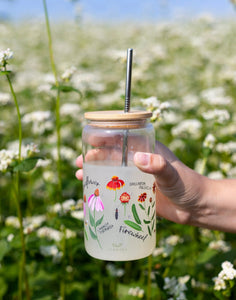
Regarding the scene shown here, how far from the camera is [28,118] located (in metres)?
2.61

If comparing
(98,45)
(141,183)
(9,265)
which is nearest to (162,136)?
(9,265)

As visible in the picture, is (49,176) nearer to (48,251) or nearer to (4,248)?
(48,251)

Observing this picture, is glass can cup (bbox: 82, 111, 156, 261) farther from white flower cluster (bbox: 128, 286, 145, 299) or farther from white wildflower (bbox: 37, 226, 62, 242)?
white wildflower (bbox: 37, 226, 62, 242)

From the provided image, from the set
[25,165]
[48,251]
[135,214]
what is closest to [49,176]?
[48,251]

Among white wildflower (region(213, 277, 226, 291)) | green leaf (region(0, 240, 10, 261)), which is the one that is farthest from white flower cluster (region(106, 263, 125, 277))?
white wildflower (region(213, 277, 226, 291))

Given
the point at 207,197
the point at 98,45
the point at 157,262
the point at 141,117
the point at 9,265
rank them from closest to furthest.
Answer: the point at 141,117
the point at 207,197
the point at 157,262
the point at 9,265
the point at 98,45

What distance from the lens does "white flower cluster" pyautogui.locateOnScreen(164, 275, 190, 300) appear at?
1558 millimetres

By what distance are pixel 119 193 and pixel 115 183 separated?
0.11ft

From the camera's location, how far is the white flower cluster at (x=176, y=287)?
1.56 m

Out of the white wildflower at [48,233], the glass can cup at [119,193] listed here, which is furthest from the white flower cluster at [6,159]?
the white wildflower at [48,233]

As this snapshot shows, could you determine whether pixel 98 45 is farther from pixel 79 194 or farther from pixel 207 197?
pixel 207 197

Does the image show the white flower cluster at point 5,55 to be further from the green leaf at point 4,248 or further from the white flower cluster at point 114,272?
the white flower cluster at point 114,272

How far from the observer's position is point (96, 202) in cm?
120

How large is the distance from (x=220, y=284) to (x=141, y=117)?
0.72 meters
